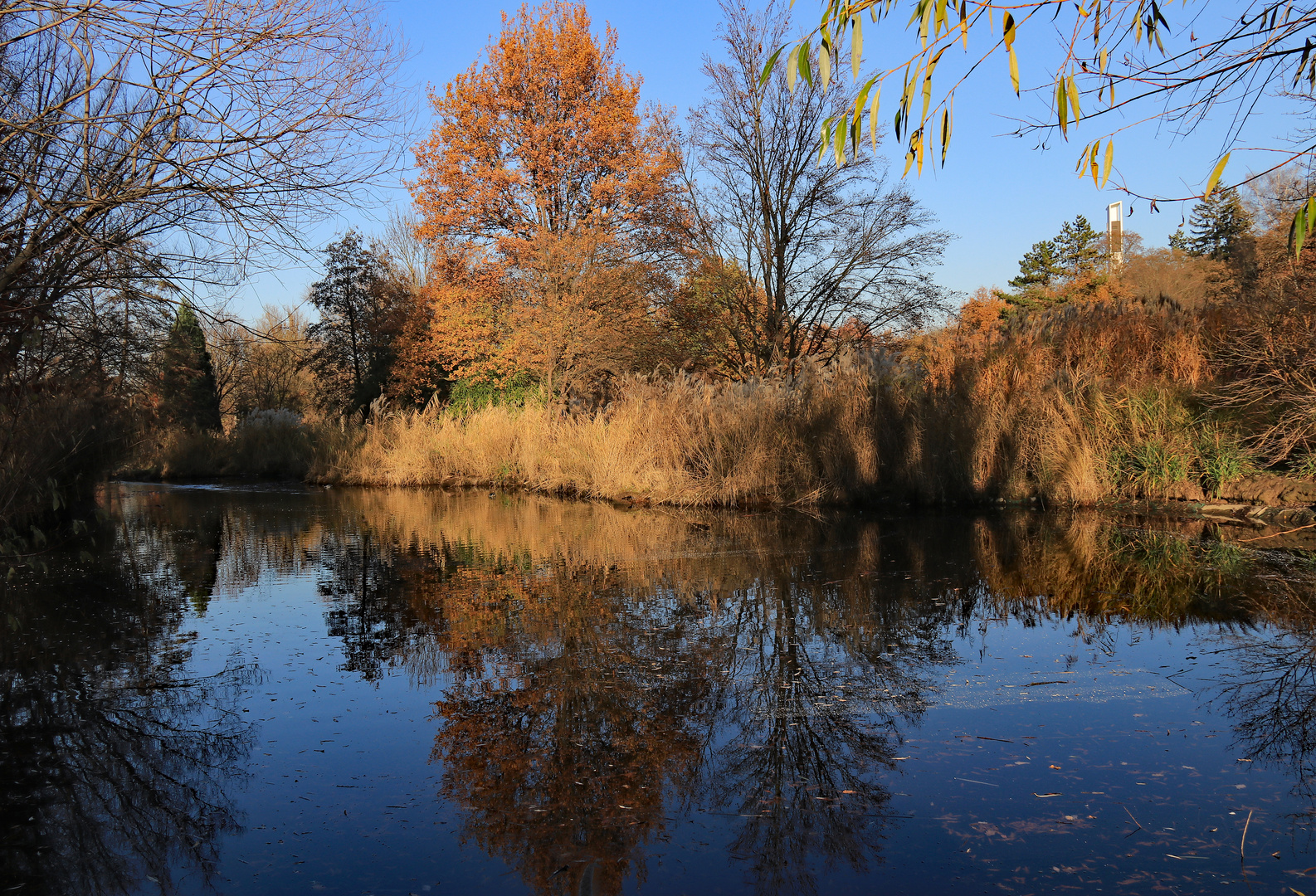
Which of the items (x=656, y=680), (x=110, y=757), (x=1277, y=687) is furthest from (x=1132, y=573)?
(x=110, y=757)

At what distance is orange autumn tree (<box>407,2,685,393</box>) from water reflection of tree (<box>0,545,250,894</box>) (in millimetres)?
19619

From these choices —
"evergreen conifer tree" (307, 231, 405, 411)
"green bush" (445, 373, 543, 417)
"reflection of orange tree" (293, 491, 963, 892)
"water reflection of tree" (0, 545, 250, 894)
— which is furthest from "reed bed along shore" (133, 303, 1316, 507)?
"evergreen conifer tree" (307, 231, 405, 411)

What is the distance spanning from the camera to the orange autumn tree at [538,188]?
25469 mm

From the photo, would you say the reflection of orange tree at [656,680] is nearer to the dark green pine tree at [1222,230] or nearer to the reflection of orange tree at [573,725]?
the reflection of orange tree at [573,725]

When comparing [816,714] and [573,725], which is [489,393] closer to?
[573,725]

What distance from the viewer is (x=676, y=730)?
3865 millimetres

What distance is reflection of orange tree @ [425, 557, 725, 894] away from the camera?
9.57 feet

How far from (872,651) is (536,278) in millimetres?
20437

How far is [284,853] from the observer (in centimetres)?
289

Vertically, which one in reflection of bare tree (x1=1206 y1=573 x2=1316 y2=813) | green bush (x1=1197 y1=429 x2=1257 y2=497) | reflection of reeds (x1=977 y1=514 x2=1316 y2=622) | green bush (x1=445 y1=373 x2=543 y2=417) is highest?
green bush (x1=445 y1=373 x2=543 y2=417)

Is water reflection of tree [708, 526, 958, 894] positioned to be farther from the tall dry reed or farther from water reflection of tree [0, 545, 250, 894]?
the tall dry reed

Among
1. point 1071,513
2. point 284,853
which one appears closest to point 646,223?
point 1071,513

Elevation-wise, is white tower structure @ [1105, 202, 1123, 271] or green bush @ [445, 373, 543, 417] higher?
white tower structure @ [1105, 202, 1123, 271]

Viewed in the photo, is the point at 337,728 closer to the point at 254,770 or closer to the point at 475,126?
the point at 254,770
